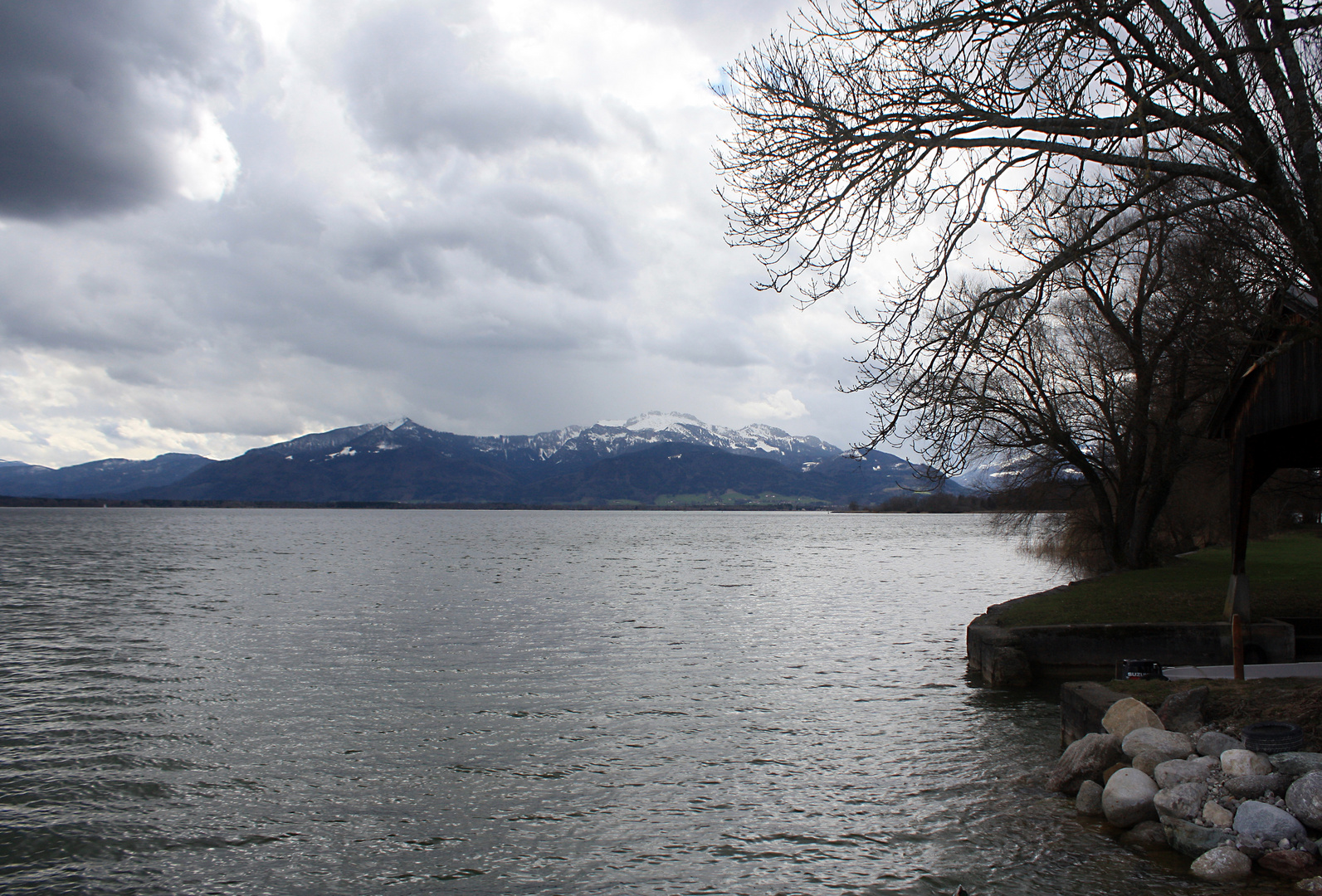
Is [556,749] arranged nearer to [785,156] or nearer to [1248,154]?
[785,156]

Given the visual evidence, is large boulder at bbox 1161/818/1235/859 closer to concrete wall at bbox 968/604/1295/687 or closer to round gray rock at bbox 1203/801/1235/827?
round gray rock at bbox 1203/801/1235/827

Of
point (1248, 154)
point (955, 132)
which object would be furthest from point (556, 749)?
point (1248, 154)

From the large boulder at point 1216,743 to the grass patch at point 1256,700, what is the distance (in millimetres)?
443

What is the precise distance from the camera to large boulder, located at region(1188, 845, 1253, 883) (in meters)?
8.59

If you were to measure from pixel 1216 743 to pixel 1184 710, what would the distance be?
1134 mm

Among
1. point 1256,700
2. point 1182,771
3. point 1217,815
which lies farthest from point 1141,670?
point 1217,815

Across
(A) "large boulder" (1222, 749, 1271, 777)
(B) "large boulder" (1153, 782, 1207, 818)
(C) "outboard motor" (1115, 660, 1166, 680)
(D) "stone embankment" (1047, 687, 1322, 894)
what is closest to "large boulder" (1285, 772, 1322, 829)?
(D) "stone embankment" (1047, 687, 1322, 894)

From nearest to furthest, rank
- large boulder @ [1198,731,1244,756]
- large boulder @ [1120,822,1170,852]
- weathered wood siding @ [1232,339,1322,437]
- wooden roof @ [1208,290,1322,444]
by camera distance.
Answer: large boulder @ [1120,822,1170,852]
large boulder @ [1198,731,1244,756]
wooden roof @ [1208,290,1322,444]
weathered wood siding @ [1232,339,1322,437]

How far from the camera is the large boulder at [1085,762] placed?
11281mm

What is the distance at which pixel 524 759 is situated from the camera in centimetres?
1362

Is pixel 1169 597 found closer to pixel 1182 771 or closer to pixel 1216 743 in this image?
pixel 1216 743

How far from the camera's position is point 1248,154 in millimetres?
9172

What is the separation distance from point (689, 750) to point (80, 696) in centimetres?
1354

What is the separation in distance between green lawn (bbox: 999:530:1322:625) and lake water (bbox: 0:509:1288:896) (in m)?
2.91
